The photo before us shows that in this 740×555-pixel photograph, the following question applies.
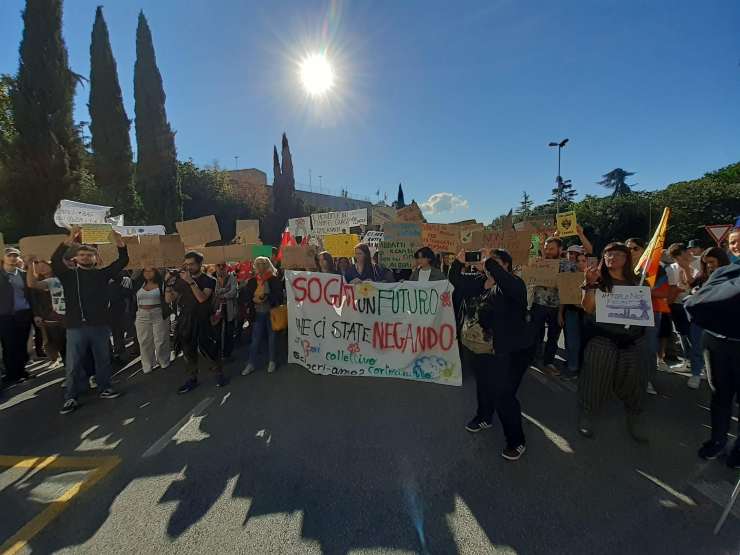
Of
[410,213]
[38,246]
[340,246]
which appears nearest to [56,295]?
[38,246]

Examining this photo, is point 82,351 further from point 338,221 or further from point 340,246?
point 338,221

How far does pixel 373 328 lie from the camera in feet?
14.0

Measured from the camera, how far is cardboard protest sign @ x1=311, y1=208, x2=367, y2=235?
29.6ft

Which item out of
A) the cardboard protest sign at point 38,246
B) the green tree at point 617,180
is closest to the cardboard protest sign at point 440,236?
the cardboard protest sign at point 38,246

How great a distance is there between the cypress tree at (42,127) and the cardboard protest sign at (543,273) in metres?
20.5

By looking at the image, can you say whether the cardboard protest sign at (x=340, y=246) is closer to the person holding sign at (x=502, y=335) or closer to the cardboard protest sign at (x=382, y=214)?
the cardboard protest sign at (x=382, y=214)

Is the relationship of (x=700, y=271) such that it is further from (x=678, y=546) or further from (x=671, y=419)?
(x=678, y=546)

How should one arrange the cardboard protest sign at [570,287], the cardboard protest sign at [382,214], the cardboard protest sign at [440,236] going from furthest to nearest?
the cardboard protest sign at [382,214] → the cardboard protest sign at [440,236] → the cardboard protest sign at [570,287]

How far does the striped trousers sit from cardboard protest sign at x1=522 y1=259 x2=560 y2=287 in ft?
5.66

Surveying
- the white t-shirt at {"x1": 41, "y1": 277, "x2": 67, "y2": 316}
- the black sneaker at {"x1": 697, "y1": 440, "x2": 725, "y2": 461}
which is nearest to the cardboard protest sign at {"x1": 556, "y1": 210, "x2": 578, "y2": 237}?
the black sneaker at {"x1": 697, "y1": 440, "x2": 725, "y2": 461}

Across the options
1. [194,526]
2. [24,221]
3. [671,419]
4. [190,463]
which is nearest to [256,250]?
[190,463]

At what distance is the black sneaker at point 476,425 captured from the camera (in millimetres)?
3441

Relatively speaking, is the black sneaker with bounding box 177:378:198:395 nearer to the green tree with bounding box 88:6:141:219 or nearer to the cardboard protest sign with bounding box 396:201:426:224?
the cardboard protest sign with bounding box 396:201:426:224

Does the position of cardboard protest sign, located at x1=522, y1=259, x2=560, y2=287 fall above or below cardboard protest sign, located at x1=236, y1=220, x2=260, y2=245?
below
